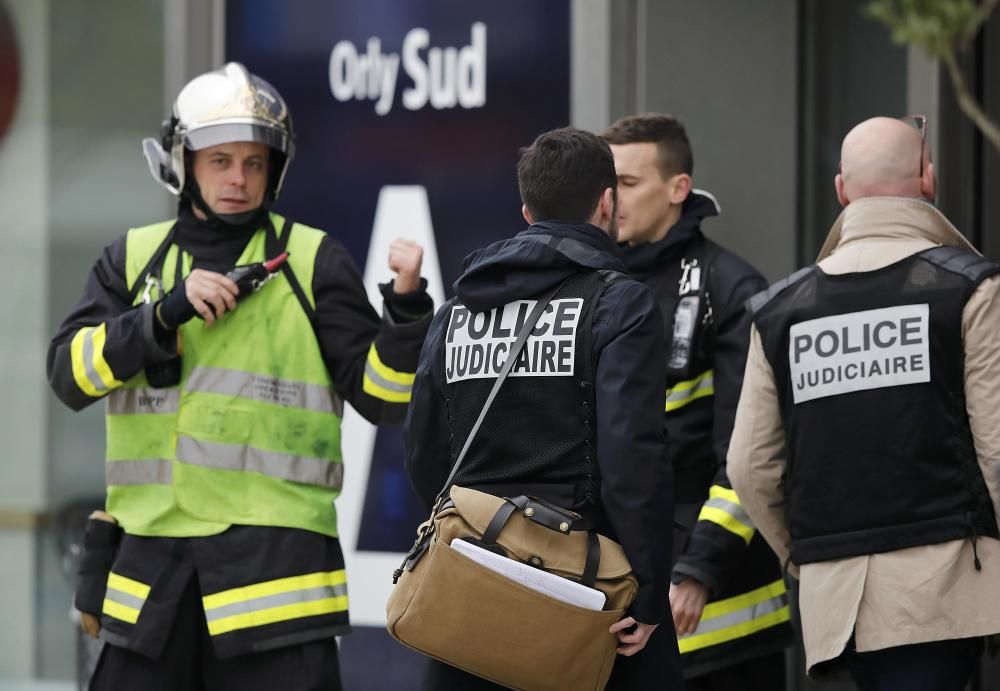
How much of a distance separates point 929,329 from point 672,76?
2.17 m

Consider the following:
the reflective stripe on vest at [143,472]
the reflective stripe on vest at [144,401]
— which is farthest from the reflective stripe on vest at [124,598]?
the reflective stripe on vest at [144,401]

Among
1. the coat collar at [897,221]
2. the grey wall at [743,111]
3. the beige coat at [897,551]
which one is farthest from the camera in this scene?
the grey wall at [743,111]

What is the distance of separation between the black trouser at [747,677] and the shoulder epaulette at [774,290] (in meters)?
1.12

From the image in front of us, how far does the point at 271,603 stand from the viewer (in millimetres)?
4332

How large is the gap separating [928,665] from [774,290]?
3.15 ft

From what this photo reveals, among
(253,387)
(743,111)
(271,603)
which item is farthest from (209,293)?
(743,111)

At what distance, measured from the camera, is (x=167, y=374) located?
4.46 metres

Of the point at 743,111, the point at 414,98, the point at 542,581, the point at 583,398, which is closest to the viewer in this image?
the point at 542,581

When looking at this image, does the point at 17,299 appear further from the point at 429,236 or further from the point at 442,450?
the point at 442,450

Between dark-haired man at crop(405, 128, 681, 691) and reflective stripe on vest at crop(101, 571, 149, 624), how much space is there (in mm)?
1010

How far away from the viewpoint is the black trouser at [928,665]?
3.77 m

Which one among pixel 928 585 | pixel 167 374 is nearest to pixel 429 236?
pixel 167 374

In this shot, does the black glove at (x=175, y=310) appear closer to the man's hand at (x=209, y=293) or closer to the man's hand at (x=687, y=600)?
the man's hand at (x=209, y=293)

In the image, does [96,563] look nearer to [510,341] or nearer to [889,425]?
[510,341]
